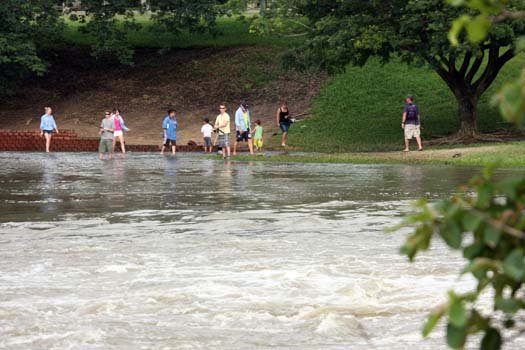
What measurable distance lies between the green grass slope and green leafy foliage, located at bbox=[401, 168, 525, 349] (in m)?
32.6

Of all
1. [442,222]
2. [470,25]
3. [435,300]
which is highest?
[470,25]

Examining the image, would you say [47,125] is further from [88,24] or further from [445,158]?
[88,24]

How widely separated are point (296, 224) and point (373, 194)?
4.46 m

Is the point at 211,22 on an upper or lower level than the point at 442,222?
upper

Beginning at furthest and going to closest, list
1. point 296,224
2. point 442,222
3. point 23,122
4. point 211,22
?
point 211,22 < point 23,122 < point 296,224 < point 442,222

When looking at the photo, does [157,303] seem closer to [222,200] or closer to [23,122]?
[222,200]

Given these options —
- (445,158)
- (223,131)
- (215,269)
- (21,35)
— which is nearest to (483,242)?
(215,269)

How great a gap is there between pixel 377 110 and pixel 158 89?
1114cm

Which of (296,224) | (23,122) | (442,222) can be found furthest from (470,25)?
(23,122)

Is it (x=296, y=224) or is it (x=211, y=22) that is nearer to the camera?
(x=296, y=224)

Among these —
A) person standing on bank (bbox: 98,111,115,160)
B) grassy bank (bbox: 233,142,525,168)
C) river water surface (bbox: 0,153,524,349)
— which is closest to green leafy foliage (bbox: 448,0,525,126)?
river water surface (bbox: 0,153,524,349)

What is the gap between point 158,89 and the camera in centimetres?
5038

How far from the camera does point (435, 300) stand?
902cm

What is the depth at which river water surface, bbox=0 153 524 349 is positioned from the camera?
791 cm
